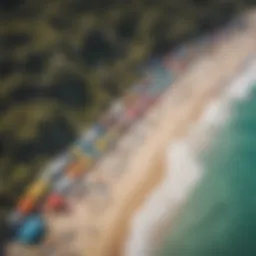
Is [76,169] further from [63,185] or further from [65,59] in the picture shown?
[65,59]

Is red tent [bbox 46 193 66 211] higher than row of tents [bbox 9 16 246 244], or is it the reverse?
row of tents [bbox 9 16 246 244]

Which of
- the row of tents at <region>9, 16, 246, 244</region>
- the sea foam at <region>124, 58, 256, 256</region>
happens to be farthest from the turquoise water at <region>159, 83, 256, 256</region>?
the row of tents at <region>9, 16, 246, 244</region>

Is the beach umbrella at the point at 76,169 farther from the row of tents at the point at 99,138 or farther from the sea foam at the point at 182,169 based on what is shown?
the sea foam at the point at 182,169

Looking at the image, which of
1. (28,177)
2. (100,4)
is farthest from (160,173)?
(100,4)

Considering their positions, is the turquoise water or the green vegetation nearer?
the turquoise water

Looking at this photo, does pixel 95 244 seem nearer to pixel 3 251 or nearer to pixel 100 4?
pixel 3 251

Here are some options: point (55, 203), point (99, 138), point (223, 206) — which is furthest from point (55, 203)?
A: point (223, 206)

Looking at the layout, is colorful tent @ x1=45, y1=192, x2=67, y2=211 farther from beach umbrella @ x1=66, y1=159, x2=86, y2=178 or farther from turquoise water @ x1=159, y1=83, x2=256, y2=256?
turquoise water @ x1=159, y1=83, x2=256, y2=256
